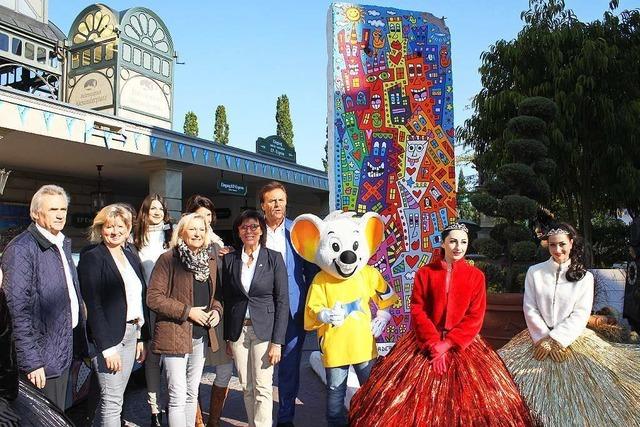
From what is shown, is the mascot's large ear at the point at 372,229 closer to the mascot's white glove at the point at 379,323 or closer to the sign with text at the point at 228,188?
the mascot's white glove at the point at 379,323

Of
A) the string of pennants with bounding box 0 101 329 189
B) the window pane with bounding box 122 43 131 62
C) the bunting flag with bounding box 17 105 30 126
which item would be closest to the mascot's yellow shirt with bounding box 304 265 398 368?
the bunting flag with bounding box 17 105 30 126

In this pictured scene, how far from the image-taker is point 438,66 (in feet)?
16.5

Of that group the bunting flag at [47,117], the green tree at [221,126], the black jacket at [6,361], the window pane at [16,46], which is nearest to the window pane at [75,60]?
the window pane at [16,46]

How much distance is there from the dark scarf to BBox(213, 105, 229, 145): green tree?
119 feet

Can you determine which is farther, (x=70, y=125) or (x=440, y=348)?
(x=70, y=125)

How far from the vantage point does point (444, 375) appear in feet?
9.43

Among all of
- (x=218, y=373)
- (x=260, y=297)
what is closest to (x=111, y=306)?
(x=260, y=297)

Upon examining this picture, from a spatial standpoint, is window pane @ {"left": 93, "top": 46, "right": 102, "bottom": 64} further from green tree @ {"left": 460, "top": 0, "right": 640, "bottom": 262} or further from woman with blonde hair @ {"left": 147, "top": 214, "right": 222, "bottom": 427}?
woman with blonde hair @ {"left": 147, "top": 214, "right": 222, "bottom": 427}

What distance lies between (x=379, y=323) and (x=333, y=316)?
0.32 metres

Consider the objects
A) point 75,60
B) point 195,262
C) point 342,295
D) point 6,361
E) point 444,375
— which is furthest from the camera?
point 75,60

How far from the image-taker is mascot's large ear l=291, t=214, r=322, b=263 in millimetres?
3604

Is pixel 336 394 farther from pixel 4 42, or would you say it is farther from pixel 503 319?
pixel 4 42

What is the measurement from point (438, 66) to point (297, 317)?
108 inches

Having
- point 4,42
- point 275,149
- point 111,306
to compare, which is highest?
point 4,42
